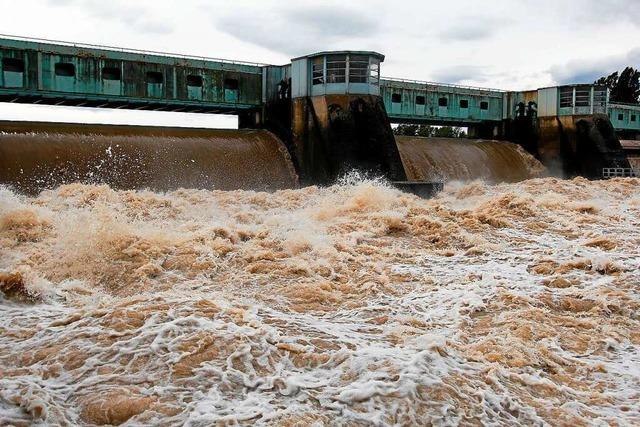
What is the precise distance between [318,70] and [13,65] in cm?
672

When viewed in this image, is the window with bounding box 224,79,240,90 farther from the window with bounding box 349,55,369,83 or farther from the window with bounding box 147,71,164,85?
the window with bounding box 349,55,369,83

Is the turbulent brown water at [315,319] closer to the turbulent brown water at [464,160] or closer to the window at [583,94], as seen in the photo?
the turbulent brown water at [464,160]

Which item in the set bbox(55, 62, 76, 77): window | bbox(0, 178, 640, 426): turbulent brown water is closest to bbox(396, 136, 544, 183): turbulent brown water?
bbox(0, 178, 640, 426): turbulent brown water

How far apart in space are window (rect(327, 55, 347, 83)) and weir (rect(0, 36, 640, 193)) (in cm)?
2

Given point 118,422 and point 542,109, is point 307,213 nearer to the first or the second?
point 118,422

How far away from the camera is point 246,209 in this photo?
10.8 m

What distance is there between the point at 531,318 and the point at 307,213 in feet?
17.2

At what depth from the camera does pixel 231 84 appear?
15711mm

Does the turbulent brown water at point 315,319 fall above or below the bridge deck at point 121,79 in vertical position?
below

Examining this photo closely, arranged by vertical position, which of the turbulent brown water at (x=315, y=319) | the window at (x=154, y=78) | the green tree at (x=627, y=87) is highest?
the green tree at (x=627, y=87)

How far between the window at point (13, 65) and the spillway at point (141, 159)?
1.43 m

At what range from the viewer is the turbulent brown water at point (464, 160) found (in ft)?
54.9

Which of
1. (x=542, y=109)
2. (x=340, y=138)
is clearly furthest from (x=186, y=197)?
(x=542, y=109)

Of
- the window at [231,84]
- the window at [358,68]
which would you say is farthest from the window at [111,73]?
the window at [358,68]
